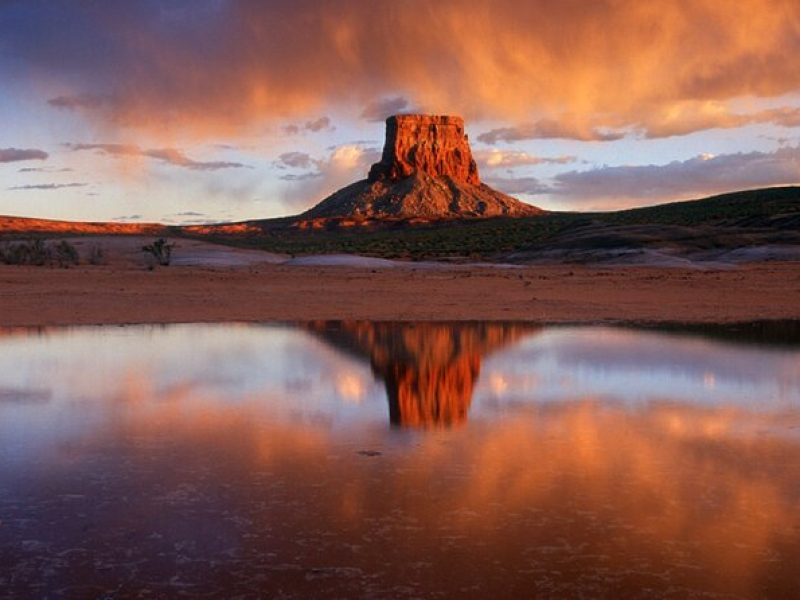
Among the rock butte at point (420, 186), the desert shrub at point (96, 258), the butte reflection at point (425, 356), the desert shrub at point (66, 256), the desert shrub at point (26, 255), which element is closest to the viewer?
the butte reflection at point (425, 356)

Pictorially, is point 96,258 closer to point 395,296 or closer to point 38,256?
point 38,256

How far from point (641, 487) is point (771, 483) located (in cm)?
125

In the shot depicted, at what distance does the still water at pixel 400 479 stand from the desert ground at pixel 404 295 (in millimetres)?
9985

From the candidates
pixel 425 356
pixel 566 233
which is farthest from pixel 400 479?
pixel 566 233

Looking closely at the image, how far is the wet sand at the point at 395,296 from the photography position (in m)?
24.9

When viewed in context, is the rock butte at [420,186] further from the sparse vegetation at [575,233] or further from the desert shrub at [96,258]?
the desert shrub at [96,258]

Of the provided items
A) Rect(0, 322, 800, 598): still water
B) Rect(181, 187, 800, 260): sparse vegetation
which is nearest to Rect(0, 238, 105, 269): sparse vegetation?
Rect(181, 187, 800, 260): sparse vegetation

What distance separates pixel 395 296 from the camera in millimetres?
31516

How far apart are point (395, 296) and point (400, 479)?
23.7m

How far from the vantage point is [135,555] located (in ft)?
19.9

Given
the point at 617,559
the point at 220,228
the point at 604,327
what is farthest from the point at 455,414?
the point at 220,228

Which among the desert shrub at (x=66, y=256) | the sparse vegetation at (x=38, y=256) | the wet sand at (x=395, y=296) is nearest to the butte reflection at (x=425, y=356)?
the wet sand at (x=395, y=296)

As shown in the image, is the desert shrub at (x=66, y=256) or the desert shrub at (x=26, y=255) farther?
the desert shrub at (x=66, y=256)

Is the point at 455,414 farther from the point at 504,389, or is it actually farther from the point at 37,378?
the point at 37,378
